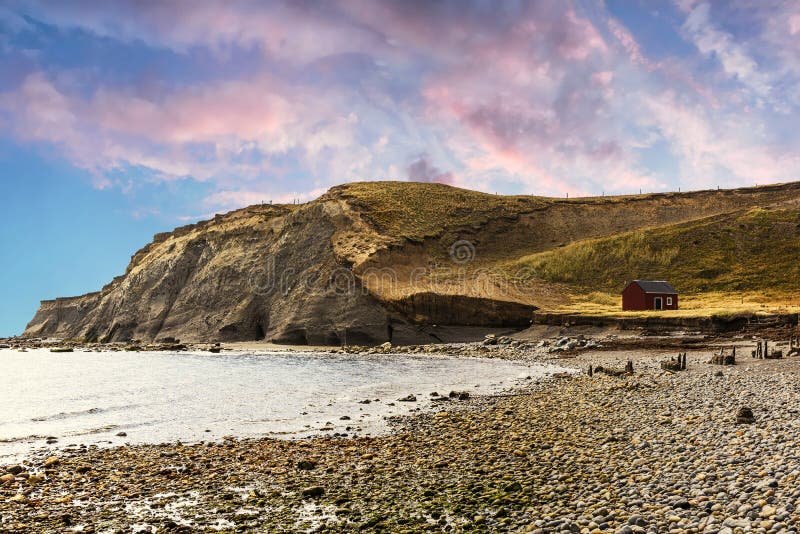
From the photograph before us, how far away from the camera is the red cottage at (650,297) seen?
65.6 m

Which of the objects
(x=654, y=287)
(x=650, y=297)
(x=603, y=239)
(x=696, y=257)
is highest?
(x=603, y=239)

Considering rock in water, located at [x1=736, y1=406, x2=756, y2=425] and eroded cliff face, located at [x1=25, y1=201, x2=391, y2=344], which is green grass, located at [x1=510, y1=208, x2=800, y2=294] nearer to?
eroded cliff face, located at [x1=25, y1=201, x2=391, y2=344]

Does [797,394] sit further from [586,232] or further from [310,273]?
[586,232]

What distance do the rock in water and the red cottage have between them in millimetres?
54131

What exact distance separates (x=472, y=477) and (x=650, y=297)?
5937 cm

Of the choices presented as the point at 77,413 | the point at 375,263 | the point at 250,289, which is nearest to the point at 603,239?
the point at 375,263

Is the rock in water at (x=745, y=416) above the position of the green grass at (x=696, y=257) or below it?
below

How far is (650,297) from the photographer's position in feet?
216

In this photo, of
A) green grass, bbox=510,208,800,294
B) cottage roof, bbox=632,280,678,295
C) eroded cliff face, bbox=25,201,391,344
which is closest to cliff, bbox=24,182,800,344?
eroded cliff face, bbox=25,201,391,344

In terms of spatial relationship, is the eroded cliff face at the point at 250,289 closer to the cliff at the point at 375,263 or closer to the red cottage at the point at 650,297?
the cliff at the point at 375,263

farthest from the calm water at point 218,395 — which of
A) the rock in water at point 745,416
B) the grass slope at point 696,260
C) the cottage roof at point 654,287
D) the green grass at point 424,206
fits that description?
the green grass at point 424,206

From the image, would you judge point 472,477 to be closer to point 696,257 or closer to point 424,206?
point 696,257

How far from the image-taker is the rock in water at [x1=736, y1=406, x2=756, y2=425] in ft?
47.8

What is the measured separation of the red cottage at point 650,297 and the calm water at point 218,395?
27.9 metres
